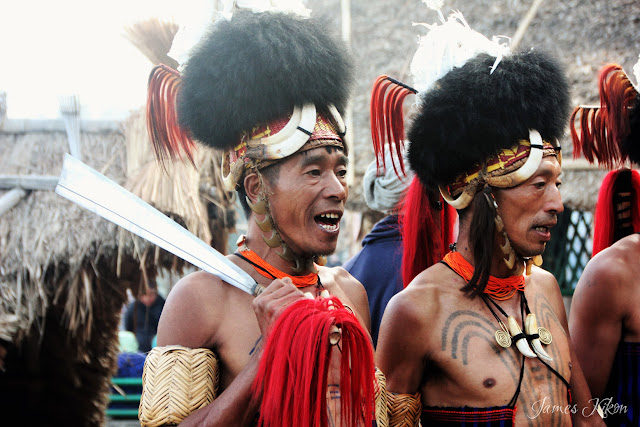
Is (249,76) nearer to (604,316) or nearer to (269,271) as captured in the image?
(269,271)

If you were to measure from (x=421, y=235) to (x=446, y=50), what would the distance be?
83 centimetres

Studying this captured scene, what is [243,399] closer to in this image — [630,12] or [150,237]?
[150,237]

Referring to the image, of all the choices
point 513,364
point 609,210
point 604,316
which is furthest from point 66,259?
point 609,210

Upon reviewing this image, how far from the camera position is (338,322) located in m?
1.74

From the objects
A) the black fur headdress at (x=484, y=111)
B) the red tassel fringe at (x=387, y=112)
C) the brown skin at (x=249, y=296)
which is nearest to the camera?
the brown skin at (x=249, y=296)

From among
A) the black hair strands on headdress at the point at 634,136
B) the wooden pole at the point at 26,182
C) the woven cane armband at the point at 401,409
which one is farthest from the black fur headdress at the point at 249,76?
the wooden pole at the point at 26,182

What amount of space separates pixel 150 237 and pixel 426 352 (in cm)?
112

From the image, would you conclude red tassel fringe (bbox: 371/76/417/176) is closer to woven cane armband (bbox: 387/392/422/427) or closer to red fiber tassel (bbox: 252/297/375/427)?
woven cane armband (bbox: 387/392/422/427)

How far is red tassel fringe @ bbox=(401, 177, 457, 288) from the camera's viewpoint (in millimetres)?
2705

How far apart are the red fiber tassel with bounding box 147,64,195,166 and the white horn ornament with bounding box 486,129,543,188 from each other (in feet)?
4.03

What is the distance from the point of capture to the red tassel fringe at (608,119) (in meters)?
3.19

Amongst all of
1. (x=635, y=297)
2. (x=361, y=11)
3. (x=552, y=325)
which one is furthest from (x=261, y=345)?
(x=361, y=11)

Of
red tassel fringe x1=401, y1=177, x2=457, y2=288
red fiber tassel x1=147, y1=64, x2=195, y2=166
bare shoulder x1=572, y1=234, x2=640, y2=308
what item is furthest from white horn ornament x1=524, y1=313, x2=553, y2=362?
red fiber tassel x1=147, y1=64, x2=195, y2=166

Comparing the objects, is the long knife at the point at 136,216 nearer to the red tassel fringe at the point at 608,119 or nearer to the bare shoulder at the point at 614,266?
the bare shoulder at the point at 614,266
